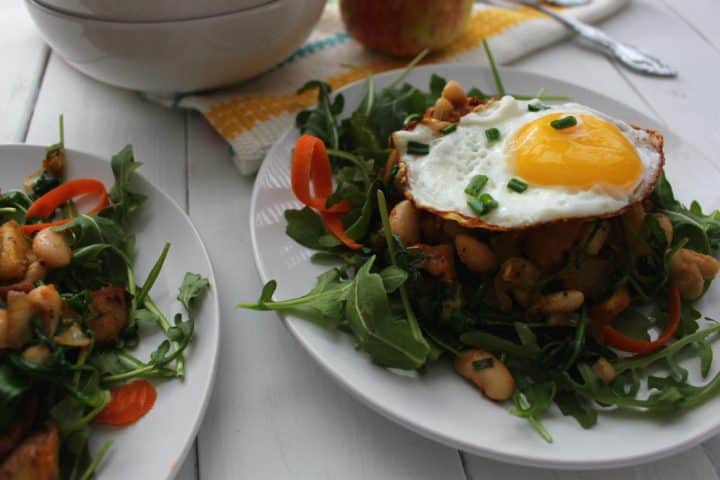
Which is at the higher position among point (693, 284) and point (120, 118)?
point (120, 118)

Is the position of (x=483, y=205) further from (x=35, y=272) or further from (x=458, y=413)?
(x=35, y=272)

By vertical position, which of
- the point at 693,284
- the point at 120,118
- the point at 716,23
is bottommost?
the point at 716,23

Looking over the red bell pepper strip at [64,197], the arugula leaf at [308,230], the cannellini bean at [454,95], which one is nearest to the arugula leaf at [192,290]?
the arugula leaf at [308,230]

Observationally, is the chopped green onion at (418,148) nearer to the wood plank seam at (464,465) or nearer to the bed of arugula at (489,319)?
the bed of arugula at (489,319)

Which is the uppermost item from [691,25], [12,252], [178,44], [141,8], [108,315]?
[141,8]

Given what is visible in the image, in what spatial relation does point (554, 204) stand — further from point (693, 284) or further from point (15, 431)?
point (15, 431)

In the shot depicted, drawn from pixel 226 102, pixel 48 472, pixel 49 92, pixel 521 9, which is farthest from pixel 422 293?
pixel 521 9

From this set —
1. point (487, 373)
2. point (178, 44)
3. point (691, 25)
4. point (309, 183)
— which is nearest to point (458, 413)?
point (487, 373)
